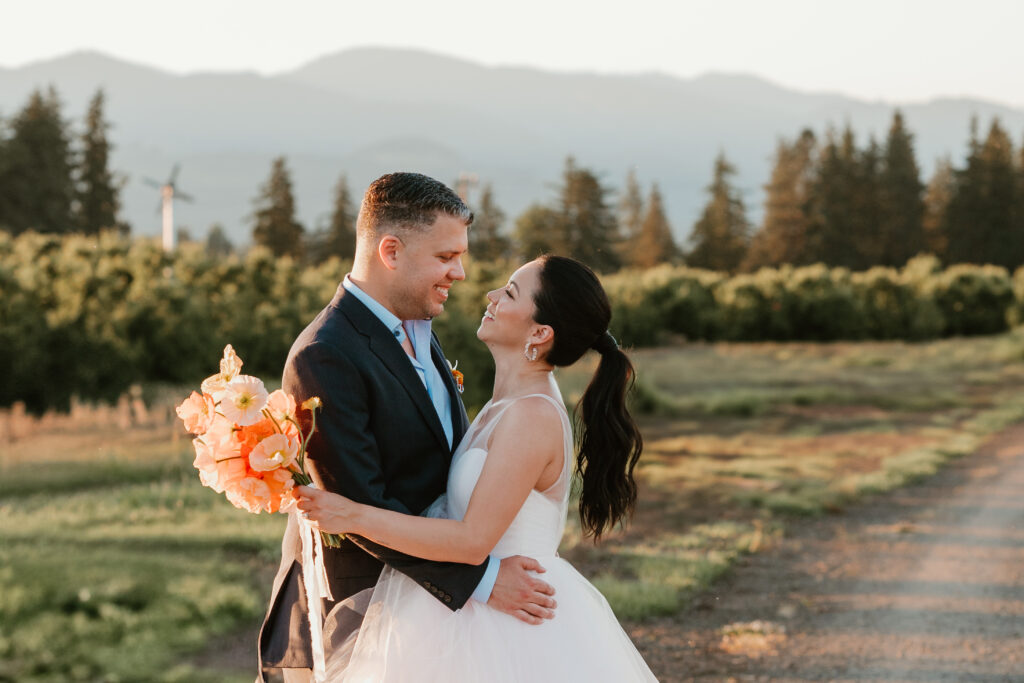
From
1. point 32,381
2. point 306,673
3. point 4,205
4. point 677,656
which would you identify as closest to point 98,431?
point 32,381

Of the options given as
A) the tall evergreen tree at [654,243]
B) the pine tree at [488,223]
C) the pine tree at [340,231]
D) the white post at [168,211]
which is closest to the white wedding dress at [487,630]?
the white post at [168,211]

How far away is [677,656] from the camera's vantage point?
6.77 m

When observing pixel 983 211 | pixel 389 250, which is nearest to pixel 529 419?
pixel 389 250

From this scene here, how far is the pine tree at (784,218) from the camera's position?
6812 centimetres

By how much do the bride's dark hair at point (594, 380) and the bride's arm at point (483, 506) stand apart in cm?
28

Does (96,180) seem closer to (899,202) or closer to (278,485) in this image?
Result: (899,202)

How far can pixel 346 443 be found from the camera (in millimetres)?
2826

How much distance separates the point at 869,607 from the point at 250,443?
21.1 feet

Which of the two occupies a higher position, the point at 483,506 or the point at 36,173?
the point at 36,173

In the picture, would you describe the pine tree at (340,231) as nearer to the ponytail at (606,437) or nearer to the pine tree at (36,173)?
the pine tree at (36,173)

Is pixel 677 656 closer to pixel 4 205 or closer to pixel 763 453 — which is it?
pixel 763 453

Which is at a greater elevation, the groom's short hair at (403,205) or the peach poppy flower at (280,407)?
the groom's short hair at (403,205)

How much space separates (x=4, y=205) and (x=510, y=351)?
1852 inches

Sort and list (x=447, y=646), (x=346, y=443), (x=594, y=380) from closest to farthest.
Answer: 1. (x=346, y=443)
2. (x=447, y=646)
3. (x=594, y=380)
